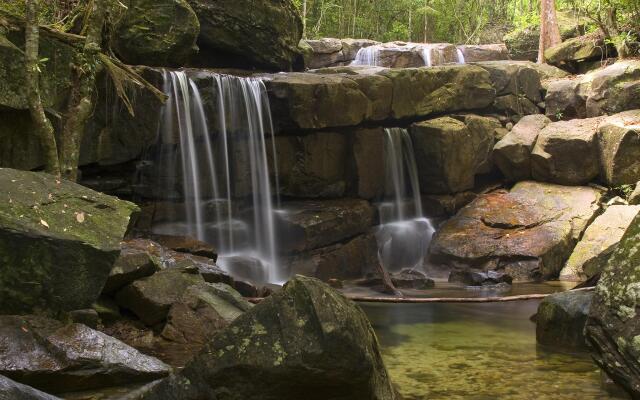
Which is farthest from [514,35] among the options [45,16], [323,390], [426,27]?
[323,390]

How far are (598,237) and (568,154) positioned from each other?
2.73 metres

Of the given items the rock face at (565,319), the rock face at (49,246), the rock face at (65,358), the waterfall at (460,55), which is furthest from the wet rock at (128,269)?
the waterfall at (460,55)

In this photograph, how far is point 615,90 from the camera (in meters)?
17.1

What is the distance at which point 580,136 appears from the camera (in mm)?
16344

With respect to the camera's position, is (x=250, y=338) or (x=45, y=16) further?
(x=45, y=16)

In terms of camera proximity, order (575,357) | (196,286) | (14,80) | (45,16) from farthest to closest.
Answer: (45,16) → (14,80) → (196,286) → (575,357)

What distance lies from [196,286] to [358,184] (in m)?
9.13

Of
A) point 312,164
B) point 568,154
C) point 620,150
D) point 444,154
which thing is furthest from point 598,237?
point 312,164

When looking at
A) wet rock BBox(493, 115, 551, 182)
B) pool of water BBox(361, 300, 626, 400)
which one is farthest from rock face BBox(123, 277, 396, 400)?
wet rock BBox(493, 115, 551, 182)

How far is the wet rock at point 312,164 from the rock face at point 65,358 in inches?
397

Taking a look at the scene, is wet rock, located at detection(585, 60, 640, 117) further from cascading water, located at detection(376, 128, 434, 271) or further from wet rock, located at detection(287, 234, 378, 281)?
wet rock, located at detection(287, 234, 378, 281)

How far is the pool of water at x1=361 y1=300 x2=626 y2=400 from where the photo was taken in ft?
19.6

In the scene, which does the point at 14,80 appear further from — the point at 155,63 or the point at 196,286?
the point at 155,63

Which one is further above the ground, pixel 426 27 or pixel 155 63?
pixel 426 27
